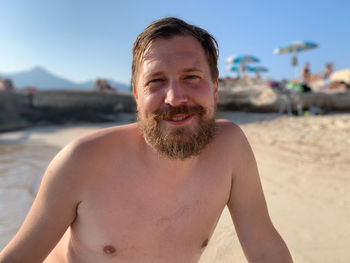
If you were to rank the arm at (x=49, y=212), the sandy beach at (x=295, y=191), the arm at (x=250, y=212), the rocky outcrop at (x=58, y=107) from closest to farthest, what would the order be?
the arm at (x=49, y=212) → the arm at (x=250, y=212) → the sandy beach at (x=295, y=191) → the rocky outcrop at (x=58, y=107)

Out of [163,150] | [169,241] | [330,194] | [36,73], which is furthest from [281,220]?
[36,73]

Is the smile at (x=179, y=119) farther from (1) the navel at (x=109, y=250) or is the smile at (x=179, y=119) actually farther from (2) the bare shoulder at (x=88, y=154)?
(1) the navel at (x=109, y=250)

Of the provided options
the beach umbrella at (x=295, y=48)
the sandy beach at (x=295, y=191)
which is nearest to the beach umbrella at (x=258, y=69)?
the beach umbrella at (x=295, y=48)

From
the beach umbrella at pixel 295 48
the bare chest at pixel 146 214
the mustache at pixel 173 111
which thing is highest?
the beach umbrella at pixel 295 48

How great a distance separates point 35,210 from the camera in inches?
Result: 39.7

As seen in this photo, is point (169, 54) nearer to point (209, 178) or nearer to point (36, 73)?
point (209, 178)

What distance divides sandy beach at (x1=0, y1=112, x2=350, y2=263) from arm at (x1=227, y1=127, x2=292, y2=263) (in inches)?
22.7

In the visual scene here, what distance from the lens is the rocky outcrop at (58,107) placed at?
29.8 ft

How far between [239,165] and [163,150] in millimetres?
440

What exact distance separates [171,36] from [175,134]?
0.47m

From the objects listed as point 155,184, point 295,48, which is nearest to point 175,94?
point 155,184

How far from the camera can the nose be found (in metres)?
1.07

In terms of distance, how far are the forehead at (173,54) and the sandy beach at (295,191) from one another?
1.40m

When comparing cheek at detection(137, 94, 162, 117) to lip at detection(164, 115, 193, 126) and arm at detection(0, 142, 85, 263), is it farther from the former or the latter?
arm at detection(0, 142, 85, 263)
